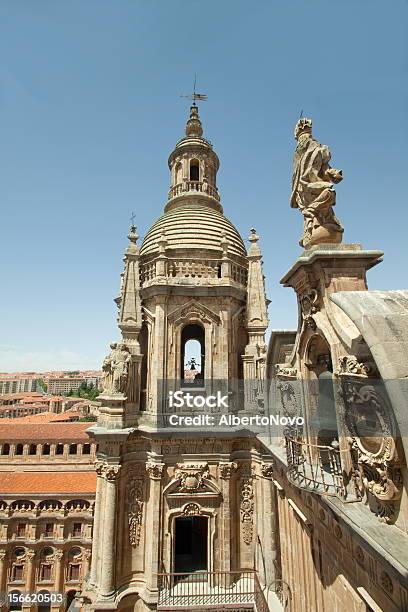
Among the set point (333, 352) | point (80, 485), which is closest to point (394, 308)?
point (333, 352)

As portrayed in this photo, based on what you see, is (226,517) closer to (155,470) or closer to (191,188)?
(155,470)

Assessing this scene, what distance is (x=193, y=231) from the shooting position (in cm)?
1889

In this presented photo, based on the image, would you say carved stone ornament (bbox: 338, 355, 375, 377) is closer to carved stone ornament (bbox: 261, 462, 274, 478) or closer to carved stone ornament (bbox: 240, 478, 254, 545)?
carved stone ornament (bbox: 261, 462, 274, 478)

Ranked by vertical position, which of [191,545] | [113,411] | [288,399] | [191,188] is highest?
[191,188]

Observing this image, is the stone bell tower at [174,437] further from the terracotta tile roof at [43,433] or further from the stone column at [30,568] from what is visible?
the terracotta tile roof at [43,433]

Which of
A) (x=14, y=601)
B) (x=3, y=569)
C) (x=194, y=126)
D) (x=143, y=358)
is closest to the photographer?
(x=143, y=358)

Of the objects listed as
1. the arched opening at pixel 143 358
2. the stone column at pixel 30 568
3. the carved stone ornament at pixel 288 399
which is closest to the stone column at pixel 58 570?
the stone column at pixel 30 568

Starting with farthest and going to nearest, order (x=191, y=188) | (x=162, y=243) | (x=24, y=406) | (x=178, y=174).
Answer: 1. (x=24, y=406)
2. (x=178, y=174)
3. (x=191, y=188)
4. (x=162, y=243)

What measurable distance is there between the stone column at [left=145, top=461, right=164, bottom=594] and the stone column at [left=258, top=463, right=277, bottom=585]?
14.3 feet

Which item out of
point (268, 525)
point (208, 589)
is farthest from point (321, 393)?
point (208, 589)

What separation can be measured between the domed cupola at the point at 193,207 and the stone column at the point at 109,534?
10.6m

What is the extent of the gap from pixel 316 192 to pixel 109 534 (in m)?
15.1

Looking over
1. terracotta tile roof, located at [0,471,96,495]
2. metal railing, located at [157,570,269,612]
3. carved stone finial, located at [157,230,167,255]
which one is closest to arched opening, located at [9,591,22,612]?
terracotta tile roof, located at [0,471,96,495]

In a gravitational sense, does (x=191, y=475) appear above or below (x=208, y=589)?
above
